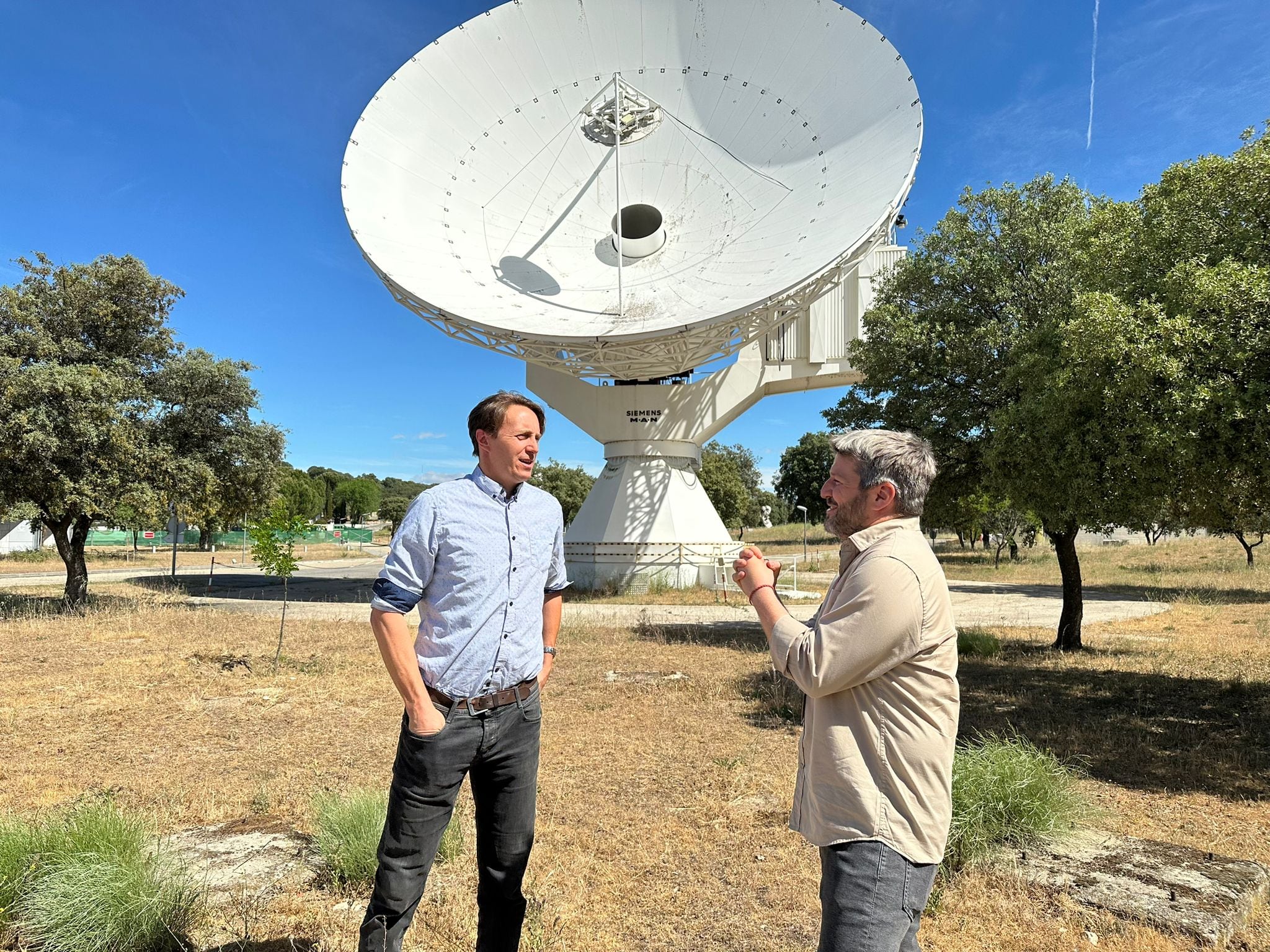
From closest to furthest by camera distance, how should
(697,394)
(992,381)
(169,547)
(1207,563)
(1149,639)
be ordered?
(992,381) < (1149,639) < (697,394) < (1207,563) < (169,547)

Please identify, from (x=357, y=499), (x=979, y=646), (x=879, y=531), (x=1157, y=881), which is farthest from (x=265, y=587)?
(x=357, y=499)

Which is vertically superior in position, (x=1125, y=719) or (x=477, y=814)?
(x=477, y=814)

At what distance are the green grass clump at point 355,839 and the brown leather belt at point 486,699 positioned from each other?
1.53m

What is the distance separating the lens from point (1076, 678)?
10930 mm

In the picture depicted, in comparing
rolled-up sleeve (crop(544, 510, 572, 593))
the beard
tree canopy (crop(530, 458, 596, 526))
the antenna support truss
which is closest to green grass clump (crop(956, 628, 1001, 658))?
rolled-up sleeve (crop(544, 510, 572, 593))

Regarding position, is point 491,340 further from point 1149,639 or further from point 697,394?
point 1149,639

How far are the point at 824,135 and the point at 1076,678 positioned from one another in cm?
1199

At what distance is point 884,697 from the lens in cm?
222

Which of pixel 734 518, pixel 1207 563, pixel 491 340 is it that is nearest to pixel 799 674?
pixel 491 340

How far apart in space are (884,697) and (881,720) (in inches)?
2.6

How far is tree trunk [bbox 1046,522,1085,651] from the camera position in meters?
13.5

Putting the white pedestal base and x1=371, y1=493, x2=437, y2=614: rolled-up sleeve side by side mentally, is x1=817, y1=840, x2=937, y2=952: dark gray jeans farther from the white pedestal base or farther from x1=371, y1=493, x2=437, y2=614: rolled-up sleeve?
the white pedestal base

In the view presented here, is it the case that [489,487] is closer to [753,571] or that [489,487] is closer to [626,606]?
[753,571]

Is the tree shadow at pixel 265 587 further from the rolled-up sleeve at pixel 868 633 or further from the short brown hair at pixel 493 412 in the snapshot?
the rolled-up sleeve at pixel 868 633
